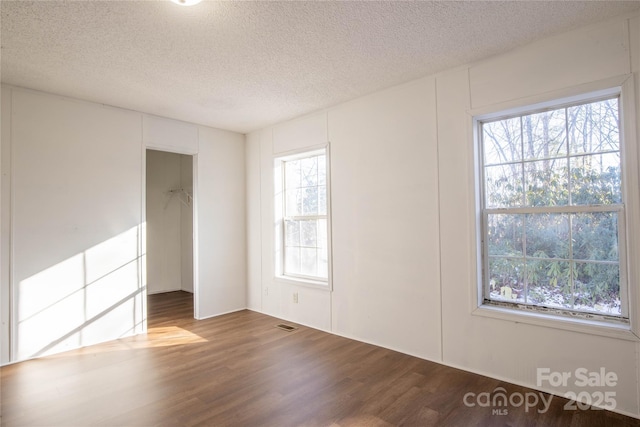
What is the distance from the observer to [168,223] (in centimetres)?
664

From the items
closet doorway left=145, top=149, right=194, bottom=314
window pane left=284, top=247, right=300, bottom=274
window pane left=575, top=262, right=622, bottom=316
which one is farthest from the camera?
closet doorway left=145, top=149, right=194, bottom=314

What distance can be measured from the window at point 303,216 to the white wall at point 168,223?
8.91 ft

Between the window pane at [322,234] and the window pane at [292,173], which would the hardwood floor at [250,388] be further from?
the window pane at [292,173]

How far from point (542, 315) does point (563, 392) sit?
1.79ft

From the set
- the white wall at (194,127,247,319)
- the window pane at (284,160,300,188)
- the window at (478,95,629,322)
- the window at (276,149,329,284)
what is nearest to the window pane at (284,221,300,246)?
the window at (276,149,329,284)

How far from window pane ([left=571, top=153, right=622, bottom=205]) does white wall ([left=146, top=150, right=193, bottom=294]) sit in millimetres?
5989

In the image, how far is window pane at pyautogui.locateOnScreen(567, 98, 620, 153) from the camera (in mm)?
2406

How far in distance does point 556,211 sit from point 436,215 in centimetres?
91

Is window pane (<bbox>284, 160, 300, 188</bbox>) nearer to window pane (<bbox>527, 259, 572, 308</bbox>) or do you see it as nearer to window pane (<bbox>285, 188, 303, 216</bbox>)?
window pane (<bbox>285, 188, 303, 216</bbox>)

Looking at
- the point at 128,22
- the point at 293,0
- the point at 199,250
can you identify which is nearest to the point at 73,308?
the point at 199,250

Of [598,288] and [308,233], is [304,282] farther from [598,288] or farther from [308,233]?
[598,288]

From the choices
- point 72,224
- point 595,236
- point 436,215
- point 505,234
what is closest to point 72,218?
point 72,224

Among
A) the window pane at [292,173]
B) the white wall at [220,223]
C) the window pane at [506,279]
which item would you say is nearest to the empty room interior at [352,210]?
the window pane at [506,279]

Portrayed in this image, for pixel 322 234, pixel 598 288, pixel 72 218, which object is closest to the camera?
pixel 598 288
